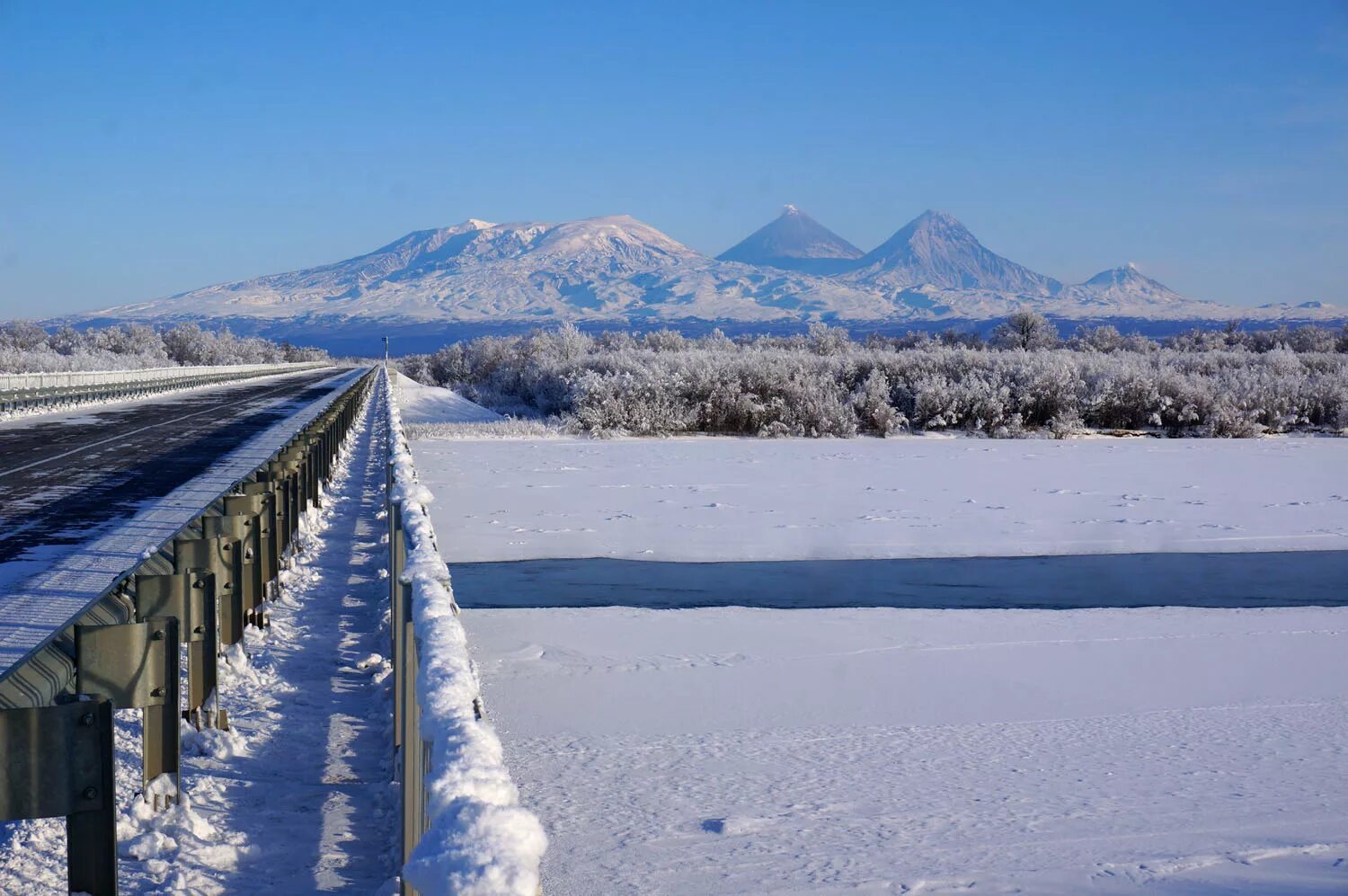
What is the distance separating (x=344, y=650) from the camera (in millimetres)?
7590

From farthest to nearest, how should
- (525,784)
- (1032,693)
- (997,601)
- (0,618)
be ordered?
(997,601), (0,618), (1032,693), (525,784)

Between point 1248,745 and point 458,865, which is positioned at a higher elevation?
point 458,865

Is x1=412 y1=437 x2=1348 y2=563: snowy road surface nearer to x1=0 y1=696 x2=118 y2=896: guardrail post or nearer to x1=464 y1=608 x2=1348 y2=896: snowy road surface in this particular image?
x1=464 y1=608 x2=1348 y2=896: snowy road surface

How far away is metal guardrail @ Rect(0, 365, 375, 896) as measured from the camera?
10.5 ft

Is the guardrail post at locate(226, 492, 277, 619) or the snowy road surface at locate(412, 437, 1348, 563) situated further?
the snowy road surface at locate(412, 437, 1348, 563)

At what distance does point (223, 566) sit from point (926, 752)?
348 cm

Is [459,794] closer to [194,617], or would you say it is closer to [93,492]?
[194,617]

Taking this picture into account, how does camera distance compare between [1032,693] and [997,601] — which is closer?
[1032,693]

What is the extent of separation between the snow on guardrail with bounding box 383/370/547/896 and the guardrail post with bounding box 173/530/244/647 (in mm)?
2450

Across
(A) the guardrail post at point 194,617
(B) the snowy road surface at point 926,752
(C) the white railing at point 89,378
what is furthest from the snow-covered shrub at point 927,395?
(A) the guardrail post at point 194,617

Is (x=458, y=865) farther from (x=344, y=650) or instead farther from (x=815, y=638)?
(x=815, y=638)

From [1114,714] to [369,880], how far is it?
4.03 metres

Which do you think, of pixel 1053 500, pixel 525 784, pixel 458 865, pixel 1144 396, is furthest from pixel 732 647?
pixel 1144 396

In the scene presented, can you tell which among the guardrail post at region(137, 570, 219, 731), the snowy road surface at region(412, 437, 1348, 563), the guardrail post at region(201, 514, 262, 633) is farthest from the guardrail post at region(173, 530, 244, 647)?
the snowy road surface at region(412, 437, 1348, 563)
